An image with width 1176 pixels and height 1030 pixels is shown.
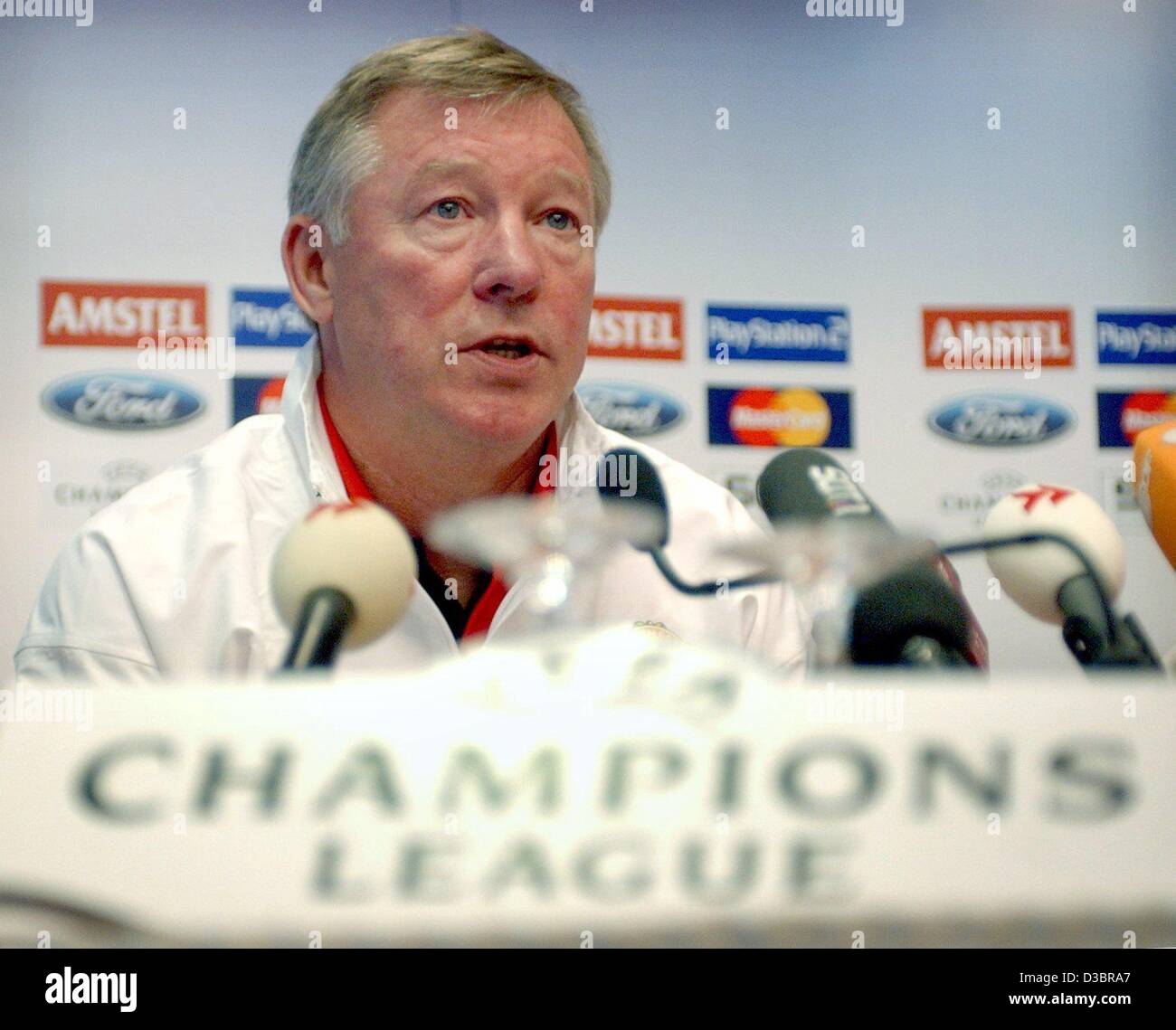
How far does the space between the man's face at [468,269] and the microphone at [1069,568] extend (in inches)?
18.2

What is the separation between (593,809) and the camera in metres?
1.04

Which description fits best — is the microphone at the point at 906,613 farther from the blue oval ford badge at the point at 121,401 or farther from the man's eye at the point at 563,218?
the blue oval ford badge at the point at 121,401

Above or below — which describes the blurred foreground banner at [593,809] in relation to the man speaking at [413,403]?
below

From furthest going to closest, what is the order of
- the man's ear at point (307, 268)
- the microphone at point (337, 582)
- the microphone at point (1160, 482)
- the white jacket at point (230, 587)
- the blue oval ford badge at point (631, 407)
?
Result: 1. the blue oval ford badge at point (631, 407)
2. the man's ear at point (307, 268)
3. the white jacket at point (230, 587)
4. the microphone at point (1160, 482)
5. the microphone at point (337, 582)

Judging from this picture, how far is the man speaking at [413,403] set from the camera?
1.25 m

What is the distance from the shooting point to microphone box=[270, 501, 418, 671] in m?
0.88

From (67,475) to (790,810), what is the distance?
74 centimetres

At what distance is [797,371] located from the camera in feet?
4.91

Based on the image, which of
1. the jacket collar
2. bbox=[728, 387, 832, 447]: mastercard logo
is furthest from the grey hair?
bbox=[728, 387, 832, 447]: mastercard logo

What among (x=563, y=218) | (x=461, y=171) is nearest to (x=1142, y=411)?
(x=563, y=218)

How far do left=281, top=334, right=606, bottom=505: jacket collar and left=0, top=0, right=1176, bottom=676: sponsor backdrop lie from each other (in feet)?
0.23

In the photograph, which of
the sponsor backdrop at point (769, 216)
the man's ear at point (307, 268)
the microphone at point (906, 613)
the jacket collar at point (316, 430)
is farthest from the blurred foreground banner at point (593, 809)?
the man's ear at point (307, 268)

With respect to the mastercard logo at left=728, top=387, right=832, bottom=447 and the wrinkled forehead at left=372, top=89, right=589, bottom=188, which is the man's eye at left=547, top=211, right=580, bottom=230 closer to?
the wrinkled forehead at left=372, top=89, right=589, bottom=188
